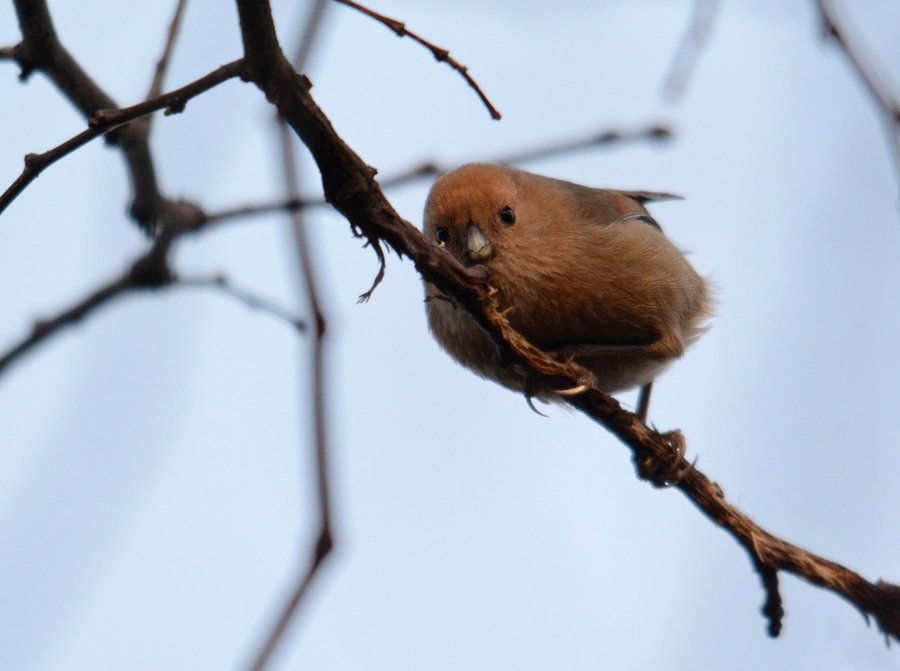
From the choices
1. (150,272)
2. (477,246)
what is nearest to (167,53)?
(150,272)

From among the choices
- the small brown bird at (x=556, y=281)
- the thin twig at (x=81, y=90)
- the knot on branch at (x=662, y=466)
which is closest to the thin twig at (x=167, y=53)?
the thin twig at (x=81, y=90)

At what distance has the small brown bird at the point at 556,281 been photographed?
3.88 m

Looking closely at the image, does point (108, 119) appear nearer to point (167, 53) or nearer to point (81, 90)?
point (81, 90)

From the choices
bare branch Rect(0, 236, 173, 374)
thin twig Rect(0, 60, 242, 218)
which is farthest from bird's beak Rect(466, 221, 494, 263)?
thin twig Rect(0, 60, 242, 218)

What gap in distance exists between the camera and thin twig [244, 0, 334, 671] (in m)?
2.39

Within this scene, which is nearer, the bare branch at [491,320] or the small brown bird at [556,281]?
the bare branch at [491,320]

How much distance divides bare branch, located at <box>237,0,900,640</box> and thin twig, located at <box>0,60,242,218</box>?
0.08m

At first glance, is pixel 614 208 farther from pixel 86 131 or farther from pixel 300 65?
pixel 86 131

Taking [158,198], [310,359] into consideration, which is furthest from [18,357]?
[310,359]

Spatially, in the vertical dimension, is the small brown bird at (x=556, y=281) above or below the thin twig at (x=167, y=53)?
above

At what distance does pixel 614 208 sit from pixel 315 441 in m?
2.57

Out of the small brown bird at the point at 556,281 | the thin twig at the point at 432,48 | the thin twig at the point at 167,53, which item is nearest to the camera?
the thin twig at the point at 432,48

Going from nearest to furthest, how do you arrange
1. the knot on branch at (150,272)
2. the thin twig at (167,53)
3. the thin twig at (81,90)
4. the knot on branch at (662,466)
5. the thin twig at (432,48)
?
the thin twig at (432,48), the thin twig at (81,90), the knot on branch at (662,466), the thin twig at (167,53), the knot on branch at (150,272)

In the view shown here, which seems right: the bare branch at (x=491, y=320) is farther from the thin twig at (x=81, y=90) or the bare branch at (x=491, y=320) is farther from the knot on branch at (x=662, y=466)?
the thin twig at (x=81, y=90)
